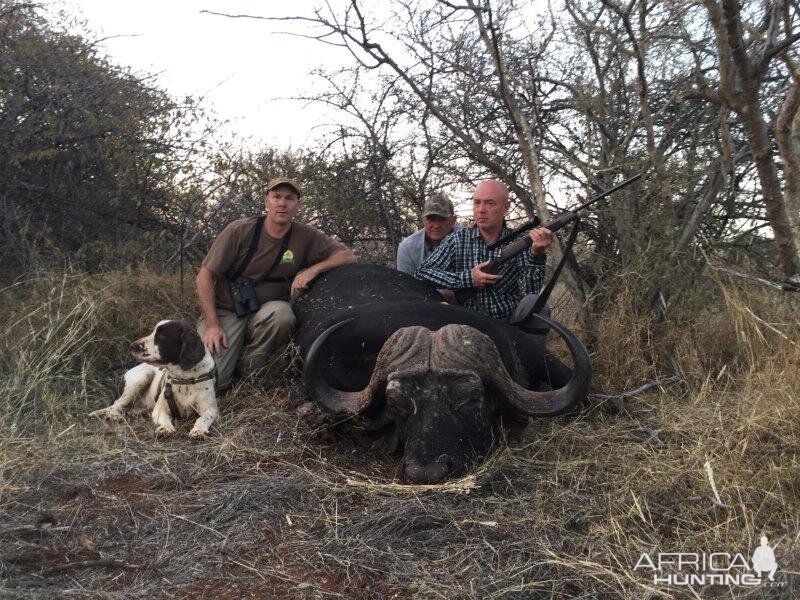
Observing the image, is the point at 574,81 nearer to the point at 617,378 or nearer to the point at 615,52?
the point at 615,52

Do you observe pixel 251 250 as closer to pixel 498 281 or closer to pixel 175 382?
pixel 175 382

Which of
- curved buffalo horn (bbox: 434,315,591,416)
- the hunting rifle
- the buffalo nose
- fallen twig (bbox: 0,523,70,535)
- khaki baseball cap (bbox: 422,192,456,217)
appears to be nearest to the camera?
fallen twig (bbox: 0,523,70,535)

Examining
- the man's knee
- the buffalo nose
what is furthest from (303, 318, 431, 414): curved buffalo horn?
the man's knee

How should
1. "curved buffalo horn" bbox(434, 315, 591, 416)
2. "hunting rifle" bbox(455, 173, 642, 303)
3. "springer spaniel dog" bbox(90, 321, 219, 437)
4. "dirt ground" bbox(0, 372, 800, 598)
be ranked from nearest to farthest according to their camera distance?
"dirt ground" bbox(0, 372, 800, 598) → "curved buffalo horn" bbox(434, 315, 591, 416) → "springer spaniel dog" bbox(90, 321, 219, 437) → "hunting rifle" bbox(455, 173, 642, 303)

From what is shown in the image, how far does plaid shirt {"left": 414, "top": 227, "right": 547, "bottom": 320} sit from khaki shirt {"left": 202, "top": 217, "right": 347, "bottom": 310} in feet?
2.90

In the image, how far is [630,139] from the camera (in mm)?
5895

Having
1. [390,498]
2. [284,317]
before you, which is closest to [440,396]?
[390,498]

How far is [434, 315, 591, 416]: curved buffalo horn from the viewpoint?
372 cm

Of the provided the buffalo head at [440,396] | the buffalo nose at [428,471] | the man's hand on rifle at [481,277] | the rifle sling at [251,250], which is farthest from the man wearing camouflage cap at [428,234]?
the buffalo nose at [428,471]

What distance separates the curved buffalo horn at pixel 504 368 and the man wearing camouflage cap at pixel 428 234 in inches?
97.1

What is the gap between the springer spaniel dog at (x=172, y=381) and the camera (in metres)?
4.42

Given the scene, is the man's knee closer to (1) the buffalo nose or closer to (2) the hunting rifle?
(2) the hunting rifle

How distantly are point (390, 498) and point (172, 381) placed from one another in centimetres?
193

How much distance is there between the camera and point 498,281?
526cm
